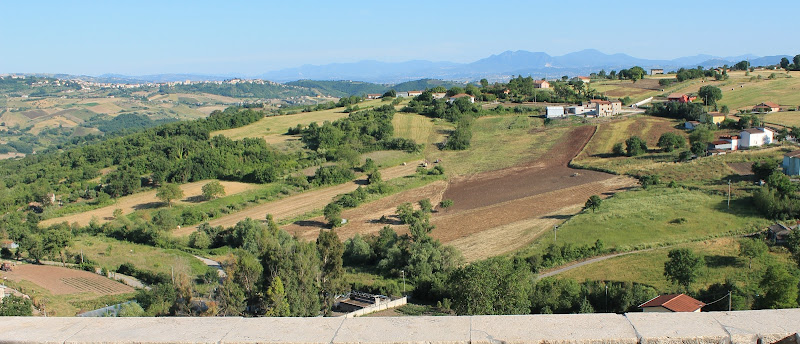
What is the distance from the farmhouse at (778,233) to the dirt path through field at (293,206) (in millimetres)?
24026

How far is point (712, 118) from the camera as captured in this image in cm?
5053

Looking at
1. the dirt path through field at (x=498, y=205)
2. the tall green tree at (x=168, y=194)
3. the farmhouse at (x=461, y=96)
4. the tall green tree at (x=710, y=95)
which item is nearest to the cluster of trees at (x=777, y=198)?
the dirt path through field at (x=498, y=205)

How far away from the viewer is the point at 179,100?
165 m

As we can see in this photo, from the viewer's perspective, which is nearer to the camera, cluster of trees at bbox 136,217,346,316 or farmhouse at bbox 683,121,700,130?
cluster of trees at bbox 136,217,346,316

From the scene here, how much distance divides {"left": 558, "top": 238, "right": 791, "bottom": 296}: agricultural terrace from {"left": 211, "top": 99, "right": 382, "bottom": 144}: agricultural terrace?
37880 mm

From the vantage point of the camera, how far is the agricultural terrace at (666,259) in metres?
21.2

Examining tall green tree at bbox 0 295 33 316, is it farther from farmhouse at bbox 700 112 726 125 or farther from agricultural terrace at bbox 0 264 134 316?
farmhouse at bbox 700 112 726 125

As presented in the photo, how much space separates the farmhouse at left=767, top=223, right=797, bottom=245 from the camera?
24391 mm

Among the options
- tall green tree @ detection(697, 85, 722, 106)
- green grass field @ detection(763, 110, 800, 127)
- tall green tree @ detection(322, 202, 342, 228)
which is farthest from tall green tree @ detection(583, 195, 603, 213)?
tall green tree @ detection(697, 85, 722, 106)

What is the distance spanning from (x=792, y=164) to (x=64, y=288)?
123 ft

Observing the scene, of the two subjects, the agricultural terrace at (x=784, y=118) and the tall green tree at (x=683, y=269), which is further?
the agricultural terrace at (x=784, y=118)

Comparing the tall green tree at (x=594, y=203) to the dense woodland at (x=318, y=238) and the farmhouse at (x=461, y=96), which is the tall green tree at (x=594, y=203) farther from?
the farmhouse at (x=461, y=96)

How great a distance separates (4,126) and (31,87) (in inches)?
2986

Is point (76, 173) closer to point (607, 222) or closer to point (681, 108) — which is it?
point (607, 222)
